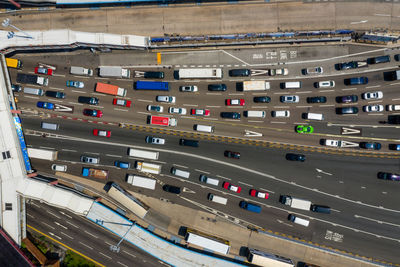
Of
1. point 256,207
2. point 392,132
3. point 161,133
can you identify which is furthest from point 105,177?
point 392,132

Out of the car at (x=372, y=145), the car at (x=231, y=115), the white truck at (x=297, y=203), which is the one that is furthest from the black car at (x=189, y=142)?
the car at (x=372, y=145)

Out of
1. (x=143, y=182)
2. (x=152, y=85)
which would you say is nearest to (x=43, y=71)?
(x=152, y=85)

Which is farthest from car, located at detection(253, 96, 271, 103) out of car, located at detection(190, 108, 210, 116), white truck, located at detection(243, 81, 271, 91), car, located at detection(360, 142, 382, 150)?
car, located at detection(360, 142, 382, 150)

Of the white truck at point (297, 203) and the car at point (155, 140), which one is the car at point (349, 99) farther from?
the car at point (155, 140)

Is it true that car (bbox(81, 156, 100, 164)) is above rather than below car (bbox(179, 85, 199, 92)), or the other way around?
below

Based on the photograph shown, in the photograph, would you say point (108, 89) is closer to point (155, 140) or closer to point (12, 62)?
point (155, 140)

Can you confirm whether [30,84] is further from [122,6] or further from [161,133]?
[161,133]

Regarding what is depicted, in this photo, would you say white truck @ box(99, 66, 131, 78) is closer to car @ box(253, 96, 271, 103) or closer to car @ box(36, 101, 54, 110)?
car @ box(36, 101, 54, 110)
